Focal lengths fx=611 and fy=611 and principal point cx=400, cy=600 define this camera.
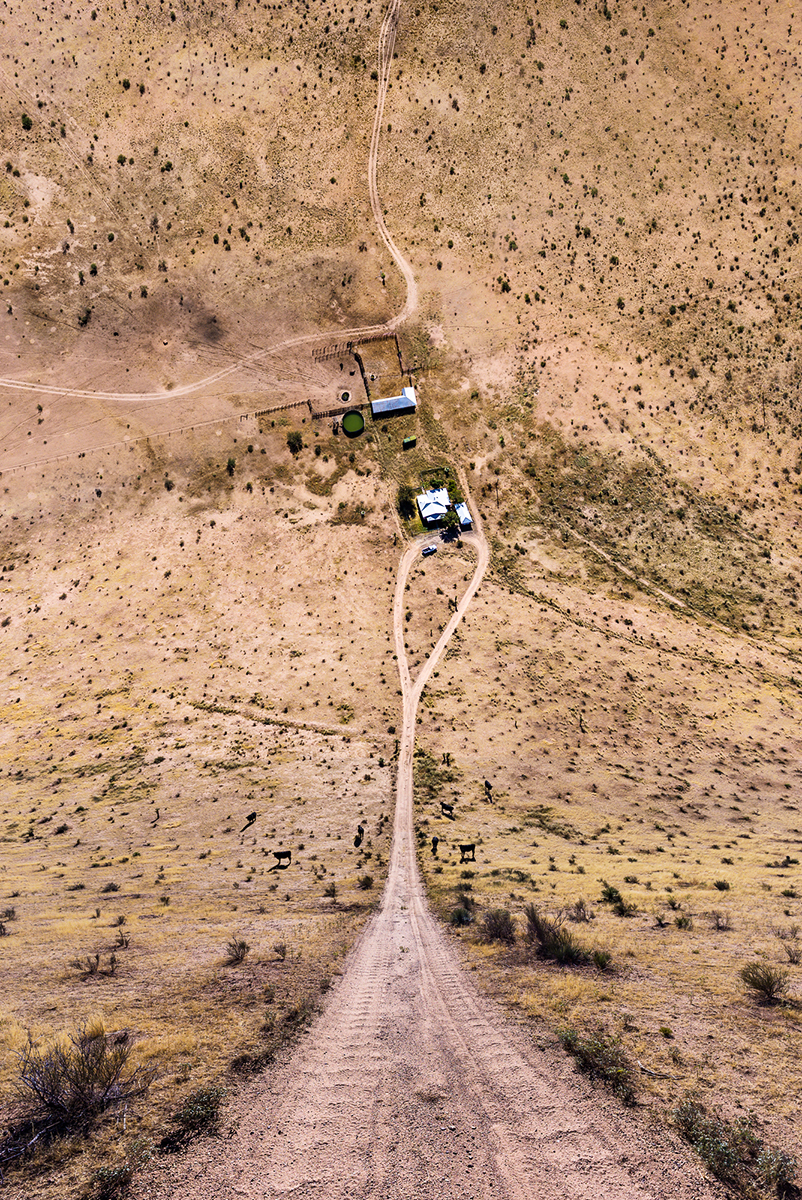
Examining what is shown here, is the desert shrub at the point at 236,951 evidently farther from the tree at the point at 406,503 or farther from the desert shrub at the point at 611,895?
the tree at the point at 406,503

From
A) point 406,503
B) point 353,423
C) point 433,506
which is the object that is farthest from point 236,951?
point 353,423

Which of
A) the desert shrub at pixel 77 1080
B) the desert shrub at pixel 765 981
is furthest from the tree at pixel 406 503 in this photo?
the desert shrub at pixel 77 1080

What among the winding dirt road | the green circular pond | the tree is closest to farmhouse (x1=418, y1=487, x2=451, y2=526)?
the tree

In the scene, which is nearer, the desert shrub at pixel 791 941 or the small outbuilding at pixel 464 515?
the desert shrub at pixel 791 941

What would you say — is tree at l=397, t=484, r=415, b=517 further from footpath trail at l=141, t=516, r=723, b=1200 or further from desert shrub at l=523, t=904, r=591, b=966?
footpath trail at l=141, t=516, r=723, b=1200

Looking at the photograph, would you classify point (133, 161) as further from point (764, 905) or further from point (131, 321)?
point (764, 905)

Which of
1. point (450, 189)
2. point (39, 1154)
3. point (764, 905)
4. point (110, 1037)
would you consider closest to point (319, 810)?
point (110, 1037)

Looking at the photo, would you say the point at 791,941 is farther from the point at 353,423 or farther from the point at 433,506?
the point at 353,423
